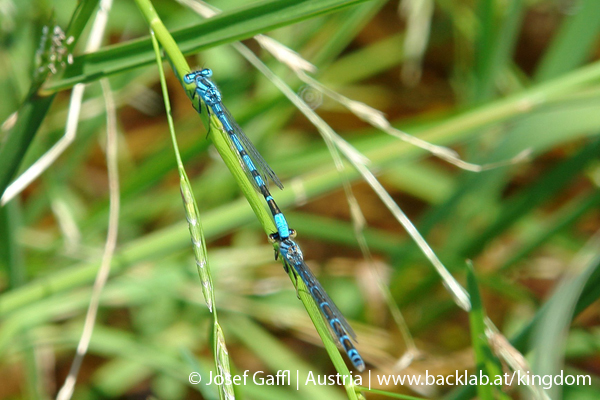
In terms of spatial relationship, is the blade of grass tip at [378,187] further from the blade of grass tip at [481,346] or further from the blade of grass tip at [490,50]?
the blade of grass tip at [490,50]

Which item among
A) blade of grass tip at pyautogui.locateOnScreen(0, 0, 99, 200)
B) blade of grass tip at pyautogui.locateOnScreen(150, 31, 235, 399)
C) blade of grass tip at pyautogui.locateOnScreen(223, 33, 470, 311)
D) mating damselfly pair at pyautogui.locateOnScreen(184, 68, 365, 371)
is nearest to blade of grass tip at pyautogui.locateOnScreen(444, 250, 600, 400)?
blade of grass tip at pyautogui.locateOnScreen(223, 33, 470, 311)

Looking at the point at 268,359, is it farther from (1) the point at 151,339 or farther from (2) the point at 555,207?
(2) the point at 555,207

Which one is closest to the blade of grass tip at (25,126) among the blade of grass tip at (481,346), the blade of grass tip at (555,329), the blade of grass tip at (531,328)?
the blade of grass tip at (481,346)

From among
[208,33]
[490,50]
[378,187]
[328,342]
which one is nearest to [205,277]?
[328,342]

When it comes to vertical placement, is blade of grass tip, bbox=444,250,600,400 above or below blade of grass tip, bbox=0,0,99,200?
below

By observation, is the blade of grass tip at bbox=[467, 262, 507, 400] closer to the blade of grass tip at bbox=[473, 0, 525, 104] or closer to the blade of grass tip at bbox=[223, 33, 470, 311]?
the blade of grass tip at bbox=[223, 33, 470, 311]

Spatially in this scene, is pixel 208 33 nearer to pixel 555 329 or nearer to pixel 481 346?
pixel 481 346
